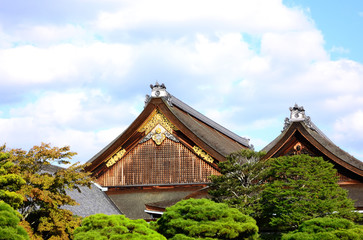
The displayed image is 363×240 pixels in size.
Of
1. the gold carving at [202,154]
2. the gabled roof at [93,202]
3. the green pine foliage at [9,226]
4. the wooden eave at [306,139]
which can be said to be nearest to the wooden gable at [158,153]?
the gold carving at [202,154]

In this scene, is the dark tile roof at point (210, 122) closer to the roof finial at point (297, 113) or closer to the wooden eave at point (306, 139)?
the wooden eave at point (306, 139)

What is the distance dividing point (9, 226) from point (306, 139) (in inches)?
555

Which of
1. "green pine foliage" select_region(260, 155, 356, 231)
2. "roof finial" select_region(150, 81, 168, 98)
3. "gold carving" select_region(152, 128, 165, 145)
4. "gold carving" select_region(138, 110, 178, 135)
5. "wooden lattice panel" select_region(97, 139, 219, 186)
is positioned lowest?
"green pine foliage" select_region(260, 155, 356, 231)

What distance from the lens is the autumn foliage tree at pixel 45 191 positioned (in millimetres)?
17406

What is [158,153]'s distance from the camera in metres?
25.8

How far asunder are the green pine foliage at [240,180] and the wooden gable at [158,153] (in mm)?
3657

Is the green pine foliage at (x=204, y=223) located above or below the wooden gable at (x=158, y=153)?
below

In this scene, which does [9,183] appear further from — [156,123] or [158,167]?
[156,123]

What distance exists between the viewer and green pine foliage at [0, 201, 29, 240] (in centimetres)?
1441

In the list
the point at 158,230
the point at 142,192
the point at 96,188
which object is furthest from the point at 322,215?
the point at 96,188

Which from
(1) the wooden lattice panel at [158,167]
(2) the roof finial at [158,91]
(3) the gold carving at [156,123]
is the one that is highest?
(2) the roof finial at [158,91]

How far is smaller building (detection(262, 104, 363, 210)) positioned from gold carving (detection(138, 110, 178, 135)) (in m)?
4.96

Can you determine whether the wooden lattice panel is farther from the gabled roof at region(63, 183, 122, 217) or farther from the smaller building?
the smaller building

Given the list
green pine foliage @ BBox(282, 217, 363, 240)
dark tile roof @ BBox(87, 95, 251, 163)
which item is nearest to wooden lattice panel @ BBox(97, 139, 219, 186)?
dark tile roof @ BBox(87, 95, 251, 163)
